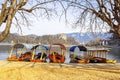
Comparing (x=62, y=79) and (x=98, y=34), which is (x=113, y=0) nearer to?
(x=98, y=34)

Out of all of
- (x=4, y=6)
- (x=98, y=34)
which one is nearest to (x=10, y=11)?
(x=4, y=6)

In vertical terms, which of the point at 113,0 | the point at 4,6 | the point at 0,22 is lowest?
the point at 0,22

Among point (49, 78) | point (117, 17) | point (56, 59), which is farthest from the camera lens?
point (56, 59)

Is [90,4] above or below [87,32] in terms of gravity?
above

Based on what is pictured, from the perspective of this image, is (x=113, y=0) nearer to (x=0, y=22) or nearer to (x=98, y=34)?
(x=98, y=34)

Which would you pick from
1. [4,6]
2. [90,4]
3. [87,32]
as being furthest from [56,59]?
[4,6]

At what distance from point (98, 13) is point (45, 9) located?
3.16m

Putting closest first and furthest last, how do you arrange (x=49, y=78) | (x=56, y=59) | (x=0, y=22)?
1. (x=0, y=22)
2. (x=49, y=78)
3. (x=56, y=59)

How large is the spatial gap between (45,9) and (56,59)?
15.6 meters

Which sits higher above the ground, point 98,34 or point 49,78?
point 98,34

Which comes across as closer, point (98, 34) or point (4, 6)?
point (4, 6)

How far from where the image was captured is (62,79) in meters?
14.3

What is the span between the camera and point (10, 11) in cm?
994

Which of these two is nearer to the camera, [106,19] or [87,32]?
[106,19]
